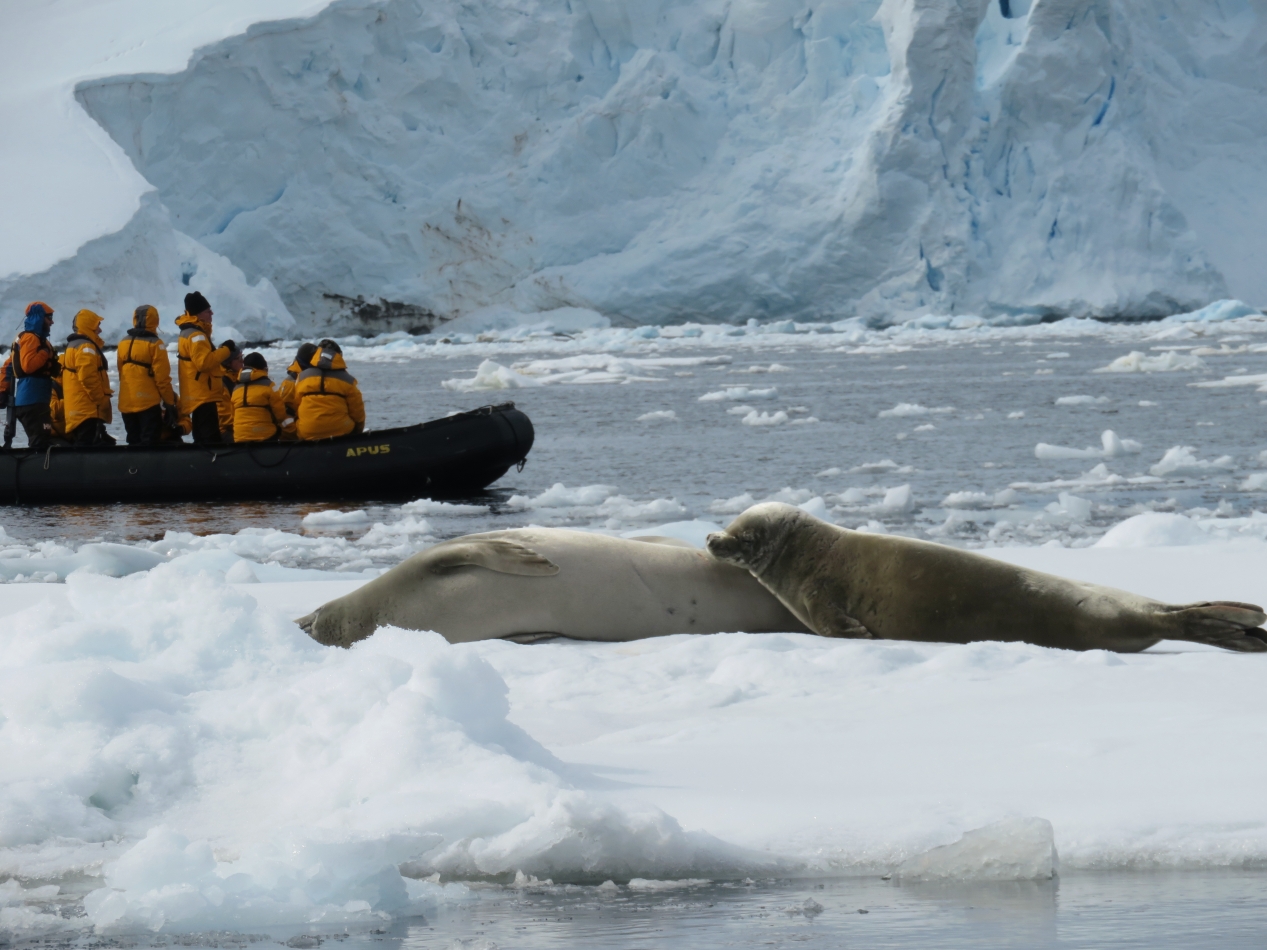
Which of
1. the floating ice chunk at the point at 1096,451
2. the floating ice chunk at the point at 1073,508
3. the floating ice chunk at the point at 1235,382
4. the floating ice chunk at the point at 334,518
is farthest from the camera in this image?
the floating ice chunk at the point at 1235,382

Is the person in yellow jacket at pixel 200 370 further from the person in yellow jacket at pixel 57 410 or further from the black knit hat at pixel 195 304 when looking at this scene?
the person in yellow jacket at pixel 57 410

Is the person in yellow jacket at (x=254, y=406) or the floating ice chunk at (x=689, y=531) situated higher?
the person in yellow jacket at (x=254, y=406)

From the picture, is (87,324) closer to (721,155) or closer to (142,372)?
(142,372)

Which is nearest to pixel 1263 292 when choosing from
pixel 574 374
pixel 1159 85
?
pixel 1159 85

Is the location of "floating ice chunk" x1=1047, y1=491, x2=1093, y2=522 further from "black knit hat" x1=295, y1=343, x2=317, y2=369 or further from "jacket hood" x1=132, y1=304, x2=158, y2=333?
"jacket hood" x1=132, y1=304, x2=158, y2=333

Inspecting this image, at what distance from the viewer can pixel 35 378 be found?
1009 centimetres

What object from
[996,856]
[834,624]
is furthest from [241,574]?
[996,856]

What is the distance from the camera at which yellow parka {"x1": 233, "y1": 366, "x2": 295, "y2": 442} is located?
10.0 m

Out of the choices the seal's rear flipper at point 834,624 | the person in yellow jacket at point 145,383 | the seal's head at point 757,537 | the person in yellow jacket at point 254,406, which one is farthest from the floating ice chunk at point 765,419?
the seal's rear flipper at point 834,624

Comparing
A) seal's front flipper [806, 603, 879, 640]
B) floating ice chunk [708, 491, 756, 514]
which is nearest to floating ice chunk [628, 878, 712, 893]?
seal's front flipper [806, 603, 879, 640]

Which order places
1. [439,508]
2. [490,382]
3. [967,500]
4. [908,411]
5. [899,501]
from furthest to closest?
[490,382]
[908,411]
[439,508]
[967,500]
[899,501]

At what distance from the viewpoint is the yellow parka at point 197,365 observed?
965 cm

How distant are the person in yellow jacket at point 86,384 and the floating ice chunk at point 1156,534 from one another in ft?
21.5

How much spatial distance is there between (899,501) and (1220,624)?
4.95 meters
